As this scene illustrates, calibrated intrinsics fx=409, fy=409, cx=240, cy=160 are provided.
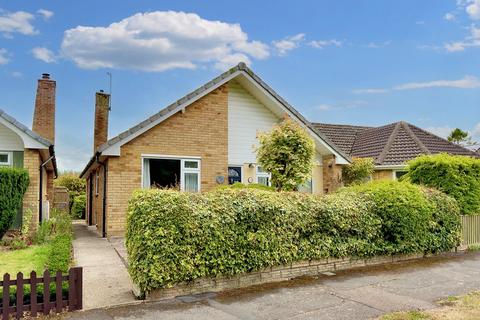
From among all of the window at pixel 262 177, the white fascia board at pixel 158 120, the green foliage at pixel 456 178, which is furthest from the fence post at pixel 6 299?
the green foliage at pixel 456 178

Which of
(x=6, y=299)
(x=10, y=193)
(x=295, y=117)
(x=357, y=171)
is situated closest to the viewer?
(x=6, y=299)

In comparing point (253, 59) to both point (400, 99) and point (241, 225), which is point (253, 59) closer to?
point (400, 99)

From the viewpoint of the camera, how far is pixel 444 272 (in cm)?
983

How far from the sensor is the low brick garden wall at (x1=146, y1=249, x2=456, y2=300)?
7.71m

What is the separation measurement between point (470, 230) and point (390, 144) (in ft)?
28.4

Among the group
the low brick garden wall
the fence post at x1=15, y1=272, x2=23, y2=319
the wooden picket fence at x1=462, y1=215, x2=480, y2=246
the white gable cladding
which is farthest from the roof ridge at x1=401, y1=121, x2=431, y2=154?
the fence post at x1=15, y1=272, x2=23, y2=319

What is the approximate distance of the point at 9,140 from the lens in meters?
14.0

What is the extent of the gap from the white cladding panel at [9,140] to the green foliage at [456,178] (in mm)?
13948

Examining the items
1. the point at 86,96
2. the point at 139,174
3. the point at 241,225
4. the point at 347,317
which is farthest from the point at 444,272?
the point at 86,96

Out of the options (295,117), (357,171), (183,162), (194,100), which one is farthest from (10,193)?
(357,171)

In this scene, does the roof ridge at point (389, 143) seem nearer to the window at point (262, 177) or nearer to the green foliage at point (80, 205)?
the window at point (262, 177)

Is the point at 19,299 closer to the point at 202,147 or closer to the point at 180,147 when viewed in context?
the point at 180,147

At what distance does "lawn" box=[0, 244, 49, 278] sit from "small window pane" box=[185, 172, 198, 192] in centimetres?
517

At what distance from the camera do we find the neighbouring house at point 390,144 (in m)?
19.9
